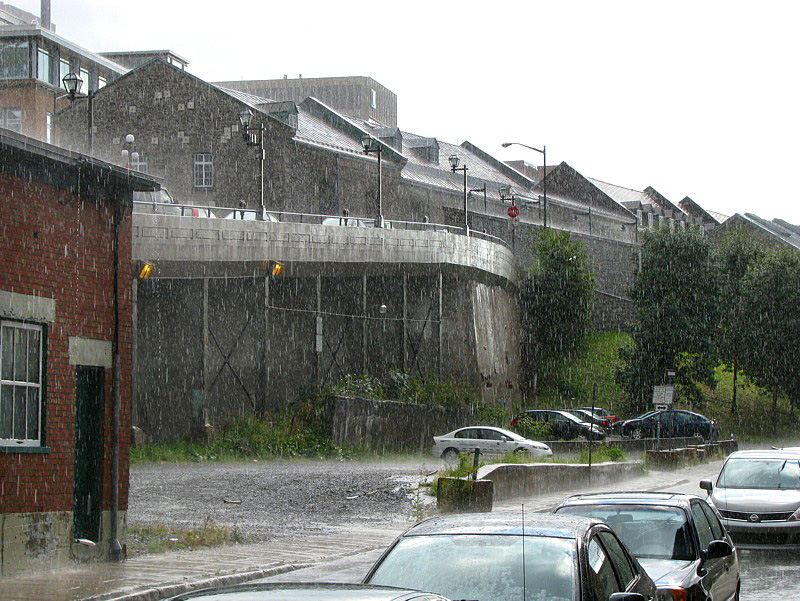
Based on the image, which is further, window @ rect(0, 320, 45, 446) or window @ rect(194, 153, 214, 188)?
window @ rect(194, 153, 214, 188)

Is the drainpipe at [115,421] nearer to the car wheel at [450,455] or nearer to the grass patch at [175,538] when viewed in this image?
the grass patch at [175,538]

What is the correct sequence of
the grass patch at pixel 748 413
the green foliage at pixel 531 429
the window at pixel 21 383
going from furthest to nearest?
the grass patch at pixel 748 413
the green foliage at pixel 531 429
the window at pixel 21 383

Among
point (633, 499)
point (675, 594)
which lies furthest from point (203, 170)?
point (675, 594)

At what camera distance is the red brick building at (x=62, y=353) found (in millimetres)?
14117

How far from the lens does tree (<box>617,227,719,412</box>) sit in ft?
203

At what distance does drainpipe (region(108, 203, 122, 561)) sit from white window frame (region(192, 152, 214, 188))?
41589 mm

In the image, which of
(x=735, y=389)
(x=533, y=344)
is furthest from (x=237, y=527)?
(x=735, y=389)

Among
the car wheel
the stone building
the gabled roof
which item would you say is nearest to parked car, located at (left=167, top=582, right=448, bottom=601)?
the car wheel

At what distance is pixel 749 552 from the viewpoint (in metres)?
17.4

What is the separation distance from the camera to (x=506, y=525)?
23.3 ft

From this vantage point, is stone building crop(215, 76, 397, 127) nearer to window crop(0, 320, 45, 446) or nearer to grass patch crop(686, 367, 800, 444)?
grass patch crop(686, 367, 800, 444)

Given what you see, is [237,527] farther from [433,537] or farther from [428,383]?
[428,383]

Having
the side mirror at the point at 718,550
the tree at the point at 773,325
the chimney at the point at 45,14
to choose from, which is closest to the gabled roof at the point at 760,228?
the tree at the point at 773,325

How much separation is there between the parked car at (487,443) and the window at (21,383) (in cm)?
2322
